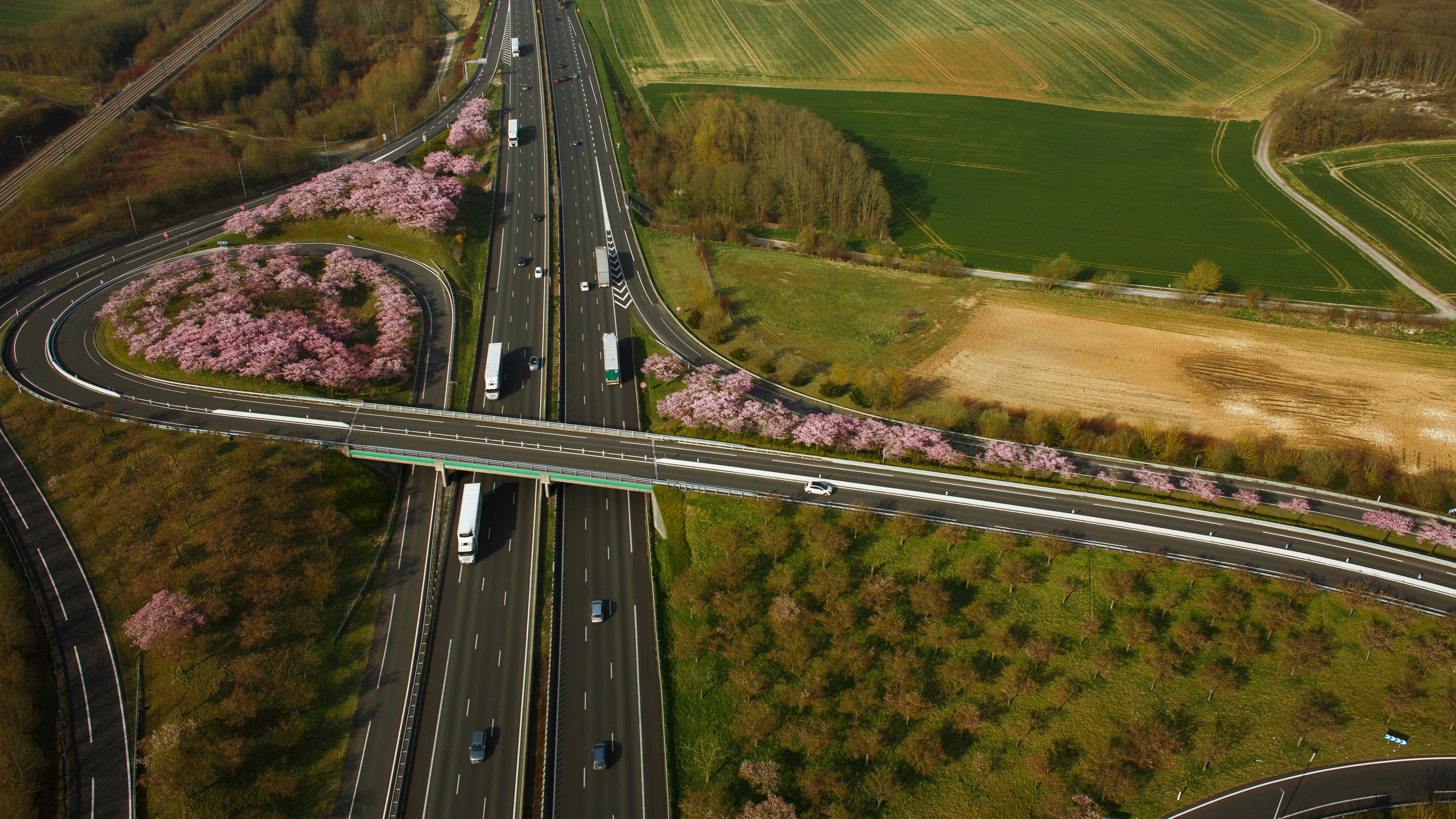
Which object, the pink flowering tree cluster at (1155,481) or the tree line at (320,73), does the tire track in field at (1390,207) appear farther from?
the tree line at (320,73)

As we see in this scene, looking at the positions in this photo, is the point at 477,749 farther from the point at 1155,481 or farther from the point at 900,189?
the point at 900,189

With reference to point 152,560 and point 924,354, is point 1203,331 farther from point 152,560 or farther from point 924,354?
point 152,560

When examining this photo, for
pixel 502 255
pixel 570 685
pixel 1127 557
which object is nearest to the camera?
pixel 570 685

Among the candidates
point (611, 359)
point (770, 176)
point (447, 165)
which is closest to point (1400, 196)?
point (770, 176)

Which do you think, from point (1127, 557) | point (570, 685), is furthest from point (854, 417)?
point (570, 685)

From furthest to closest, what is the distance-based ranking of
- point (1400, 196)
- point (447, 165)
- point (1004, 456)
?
point (1400, 196), point (447, 165), point (1004, 456)

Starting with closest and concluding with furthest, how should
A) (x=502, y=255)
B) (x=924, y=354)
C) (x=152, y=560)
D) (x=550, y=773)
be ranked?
1. (x=550, y=773)
2. (x=152, y=560)
3. (x=924, y=354)
4. (x=502, y=255)
